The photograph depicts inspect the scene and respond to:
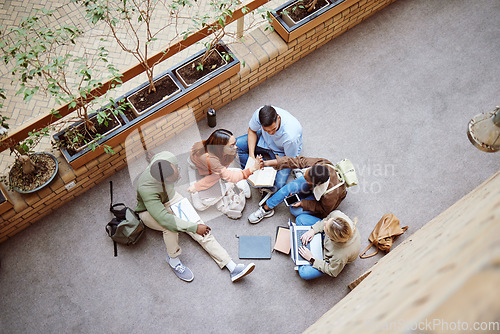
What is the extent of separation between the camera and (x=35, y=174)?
3836mm

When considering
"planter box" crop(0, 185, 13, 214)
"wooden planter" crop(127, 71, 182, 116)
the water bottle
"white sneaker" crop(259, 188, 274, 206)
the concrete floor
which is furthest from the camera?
the water bottle

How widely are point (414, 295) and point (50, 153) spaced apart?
160 inches

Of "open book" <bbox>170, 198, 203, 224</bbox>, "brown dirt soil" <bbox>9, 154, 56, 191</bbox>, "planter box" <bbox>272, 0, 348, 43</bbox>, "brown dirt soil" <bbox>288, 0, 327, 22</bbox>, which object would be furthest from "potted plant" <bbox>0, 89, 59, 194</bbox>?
"brown dirt soil" <bbox>288, 0, 327, 22</bbox>

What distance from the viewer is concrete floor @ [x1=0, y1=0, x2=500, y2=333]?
3.87 meters

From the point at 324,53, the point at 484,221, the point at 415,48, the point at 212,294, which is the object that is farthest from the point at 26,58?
the point at 415,48

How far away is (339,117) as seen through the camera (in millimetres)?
4840

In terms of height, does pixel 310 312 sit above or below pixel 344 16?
below

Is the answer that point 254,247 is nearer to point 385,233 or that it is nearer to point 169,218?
point 169,218

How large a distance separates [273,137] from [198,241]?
4.49 ft

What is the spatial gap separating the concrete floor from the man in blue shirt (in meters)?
0.37

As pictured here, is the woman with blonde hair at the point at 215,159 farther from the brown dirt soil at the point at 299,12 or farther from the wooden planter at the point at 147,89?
the brown dirt soil at the point at 299,12

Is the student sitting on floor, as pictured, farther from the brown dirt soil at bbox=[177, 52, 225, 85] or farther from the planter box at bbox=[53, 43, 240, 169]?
the brown dirt soil at bbox=[177, 52, 225, 85]

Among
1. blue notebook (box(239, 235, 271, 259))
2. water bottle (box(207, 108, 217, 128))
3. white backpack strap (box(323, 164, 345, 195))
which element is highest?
water bottle (box(207, 108, 217, 128))

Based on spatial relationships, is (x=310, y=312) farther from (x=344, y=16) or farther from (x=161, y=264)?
(x=344, y=16)
